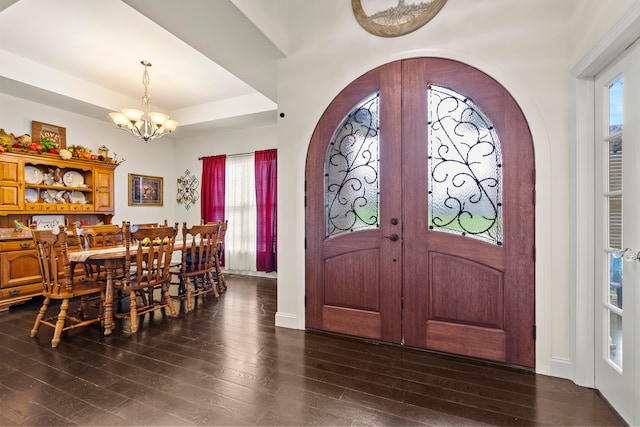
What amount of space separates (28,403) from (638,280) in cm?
349

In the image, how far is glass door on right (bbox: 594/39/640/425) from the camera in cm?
155

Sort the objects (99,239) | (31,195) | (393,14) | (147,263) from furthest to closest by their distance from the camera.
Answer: (31,195) < (99,239) < (147,263) < (393,14)

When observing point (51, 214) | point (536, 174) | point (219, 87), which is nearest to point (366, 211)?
point (536, 174)

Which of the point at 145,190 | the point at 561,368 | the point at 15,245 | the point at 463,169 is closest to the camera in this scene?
the point at 561,368

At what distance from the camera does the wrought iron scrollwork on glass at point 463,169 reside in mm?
2248

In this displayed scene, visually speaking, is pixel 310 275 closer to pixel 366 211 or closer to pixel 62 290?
pixel 366 211

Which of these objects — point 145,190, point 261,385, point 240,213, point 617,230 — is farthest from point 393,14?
point 145,190

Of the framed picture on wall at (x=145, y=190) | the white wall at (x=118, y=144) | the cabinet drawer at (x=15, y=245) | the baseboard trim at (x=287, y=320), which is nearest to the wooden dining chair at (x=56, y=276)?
the cabinet drawer at (x=15, y=245)

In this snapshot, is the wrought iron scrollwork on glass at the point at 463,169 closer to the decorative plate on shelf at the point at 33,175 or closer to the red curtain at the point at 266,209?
the red curtain at the point at 266,209

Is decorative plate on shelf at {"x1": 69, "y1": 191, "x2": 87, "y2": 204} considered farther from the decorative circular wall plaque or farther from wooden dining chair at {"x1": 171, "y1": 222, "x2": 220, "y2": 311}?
the decorative circular wall plaque

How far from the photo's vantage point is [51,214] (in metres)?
4.45

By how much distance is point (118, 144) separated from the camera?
5434 millimetres

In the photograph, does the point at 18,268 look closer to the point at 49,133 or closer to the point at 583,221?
the point at 49,133

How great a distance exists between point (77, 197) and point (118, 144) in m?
1.21
